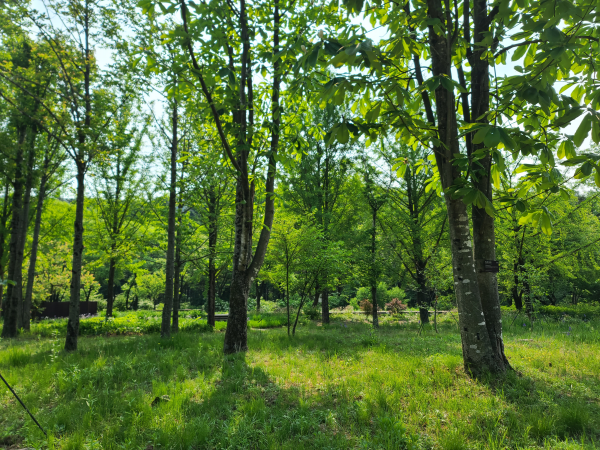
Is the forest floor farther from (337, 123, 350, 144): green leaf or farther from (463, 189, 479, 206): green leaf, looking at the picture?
(337, 123, 350, 144): green leaf

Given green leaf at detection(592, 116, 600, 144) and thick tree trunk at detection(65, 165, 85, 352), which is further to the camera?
thick tree trunk at detection(65, 165, 85, 352)

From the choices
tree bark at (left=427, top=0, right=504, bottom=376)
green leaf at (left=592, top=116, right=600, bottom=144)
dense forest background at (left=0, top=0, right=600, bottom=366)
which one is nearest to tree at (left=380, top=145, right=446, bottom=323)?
dense forest background at (left=0, top=0, right=600, bottom=366)

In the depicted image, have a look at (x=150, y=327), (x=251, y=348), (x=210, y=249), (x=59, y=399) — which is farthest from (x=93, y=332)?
(x=59, y=399)

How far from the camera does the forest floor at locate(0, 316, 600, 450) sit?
2.65 metres

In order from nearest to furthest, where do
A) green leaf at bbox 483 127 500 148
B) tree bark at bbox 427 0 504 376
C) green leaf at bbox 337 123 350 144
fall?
green leaf at bbox 483 127 500 148, green leaf at bbox 337 123 350 144, tree bark at bbox 427 0 504 376

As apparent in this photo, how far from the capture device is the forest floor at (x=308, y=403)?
2646 millimetres

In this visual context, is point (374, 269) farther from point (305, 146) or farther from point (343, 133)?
point (343, 133)

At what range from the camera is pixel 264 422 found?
117 inches

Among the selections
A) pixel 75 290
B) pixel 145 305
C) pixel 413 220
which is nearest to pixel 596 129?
pixel 75 290

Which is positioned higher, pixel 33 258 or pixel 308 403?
pixel 33 258

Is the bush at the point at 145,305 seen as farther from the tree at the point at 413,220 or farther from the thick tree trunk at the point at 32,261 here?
the tree at the point at 413,220

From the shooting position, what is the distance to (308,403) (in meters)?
3.40

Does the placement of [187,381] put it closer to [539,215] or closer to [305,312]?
[539,215]

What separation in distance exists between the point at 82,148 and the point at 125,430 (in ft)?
19.0
